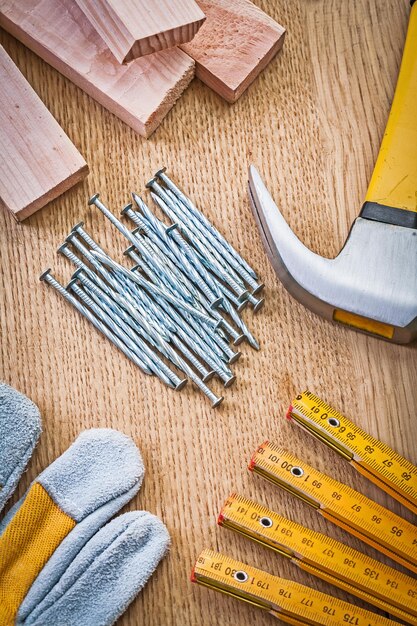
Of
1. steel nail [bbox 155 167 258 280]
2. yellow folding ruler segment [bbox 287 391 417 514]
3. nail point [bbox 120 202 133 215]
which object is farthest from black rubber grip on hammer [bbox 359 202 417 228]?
nail point [bbox 120 202 133 215]

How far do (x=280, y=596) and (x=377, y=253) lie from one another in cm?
68

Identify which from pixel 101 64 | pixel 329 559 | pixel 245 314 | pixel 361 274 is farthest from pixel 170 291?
pixel 329 559

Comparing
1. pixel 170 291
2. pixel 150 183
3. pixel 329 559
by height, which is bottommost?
pixel 329 559

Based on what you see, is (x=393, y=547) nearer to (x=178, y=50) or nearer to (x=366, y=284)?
(x=366, y=284)

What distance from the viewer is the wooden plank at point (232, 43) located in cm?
190

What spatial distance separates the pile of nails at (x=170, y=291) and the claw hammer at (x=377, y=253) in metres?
0.12

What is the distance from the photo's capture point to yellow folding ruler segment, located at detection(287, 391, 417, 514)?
1.70 metres

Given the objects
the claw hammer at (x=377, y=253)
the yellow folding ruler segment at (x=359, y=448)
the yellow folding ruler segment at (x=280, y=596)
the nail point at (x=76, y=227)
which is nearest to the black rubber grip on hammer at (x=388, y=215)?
the claw hammer at (x=377, y=253)

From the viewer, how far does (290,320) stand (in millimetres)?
1843

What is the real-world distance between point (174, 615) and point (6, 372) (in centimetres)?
60

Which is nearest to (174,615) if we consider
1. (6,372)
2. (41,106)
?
(6,372)

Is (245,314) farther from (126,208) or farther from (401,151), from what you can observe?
(401,151)

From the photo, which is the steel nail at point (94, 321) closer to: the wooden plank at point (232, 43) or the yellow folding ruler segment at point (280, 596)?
the yellow folding ruler segment at point (280, 596)

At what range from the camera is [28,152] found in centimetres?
187
